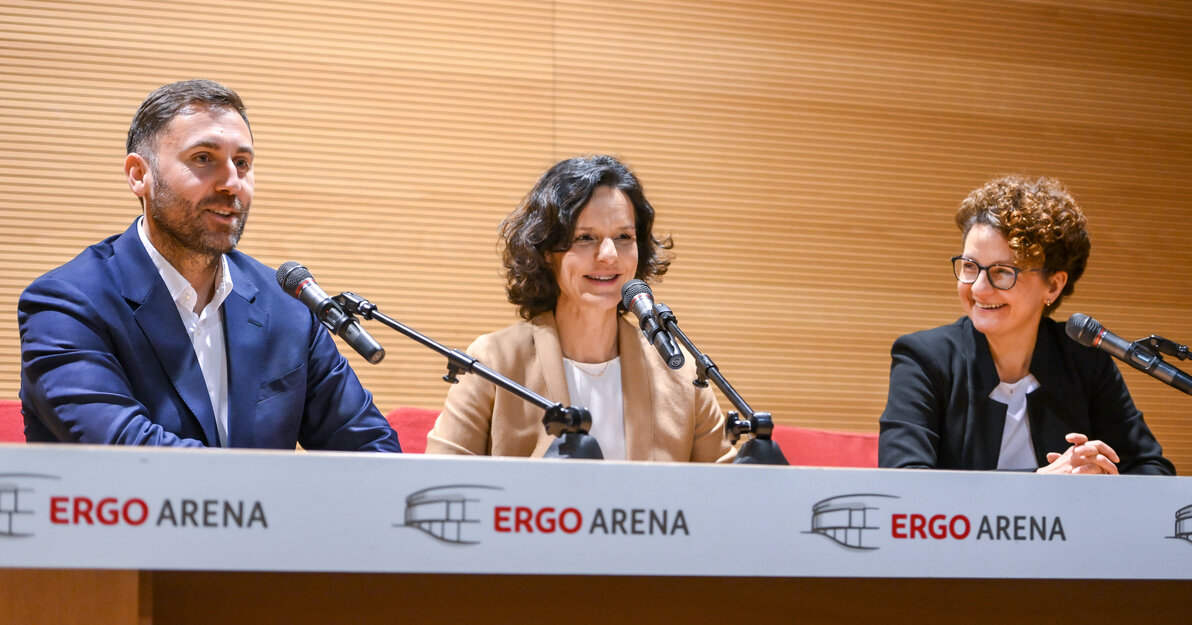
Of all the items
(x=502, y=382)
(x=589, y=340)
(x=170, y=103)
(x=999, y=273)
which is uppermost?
(x=170, y=103)

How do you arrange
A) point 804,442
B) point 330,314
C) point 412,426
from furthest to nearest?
1. point 804,442
2. point 412,426
3. point 330,314

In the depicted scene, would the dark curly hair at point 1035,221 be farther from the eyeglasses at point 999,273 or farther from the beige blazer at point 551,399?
the beige blazer at point 551,399

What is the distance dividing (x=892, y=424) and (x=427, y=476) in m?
1.47

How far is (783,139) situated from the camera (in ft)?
11.6

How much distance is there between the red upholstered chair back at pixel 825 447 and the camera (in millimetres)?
2791

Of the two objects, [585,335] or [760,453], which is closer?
[760,453]

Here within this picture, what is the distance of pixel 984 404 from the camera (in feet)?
7.74

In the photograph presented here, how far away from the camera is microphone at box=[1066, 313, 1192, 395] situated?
1727 millimetres

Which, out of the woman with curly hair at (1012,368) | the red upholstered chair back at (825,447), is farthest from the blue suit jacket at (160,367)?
the woman with curly hair at (1012,368)

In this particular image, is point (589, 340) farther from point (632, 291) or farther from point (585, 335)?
point (632, 291)

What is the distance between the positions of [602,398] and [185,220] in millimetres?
946

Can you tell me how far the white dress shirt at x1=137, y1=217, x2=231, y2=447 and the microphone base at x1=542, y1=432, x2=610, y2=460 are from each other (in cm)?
92

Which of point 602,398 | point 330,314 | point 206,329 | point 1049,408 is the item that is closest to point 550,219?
point 602,398

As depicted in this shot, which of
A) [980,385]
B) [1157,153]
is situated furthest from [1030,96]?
[980,385]
